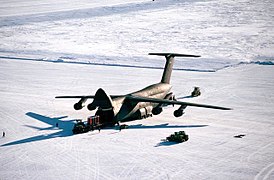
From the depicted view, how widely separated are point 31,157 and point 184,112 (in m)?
20.0

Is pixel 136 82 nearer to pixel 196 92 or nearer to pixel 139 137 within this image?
pixel 196 92

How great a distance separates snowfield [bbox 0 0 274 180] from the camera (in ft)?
126

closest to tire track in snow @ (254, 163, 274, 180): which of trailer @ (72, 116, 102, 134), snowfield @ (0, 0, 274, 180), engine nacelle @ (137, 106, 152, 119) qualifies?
snowfield @ (0, 0, 274, 180)

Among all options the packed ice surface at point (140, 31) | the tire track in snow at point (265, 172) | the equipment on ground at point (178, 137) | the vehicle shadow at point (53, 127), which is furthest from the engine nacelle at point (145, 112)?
the packed ice surface at point (140, 31)

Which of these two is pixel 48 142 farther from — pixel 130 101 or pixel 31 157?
pixel 130 101

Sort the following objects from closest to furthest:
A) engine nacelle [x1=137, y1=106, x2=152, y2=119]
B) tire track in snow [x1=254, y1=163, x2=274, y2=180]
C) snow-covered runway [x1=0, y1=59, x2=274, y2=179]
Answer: tire track in snow [x1=254, y1=163, x2=274, y2=180]
snow-covered runway [x1=0, y1=59, x2=274, y2=179]
engine nacelle [x1=137, y1=106, x2=152, y2=119]

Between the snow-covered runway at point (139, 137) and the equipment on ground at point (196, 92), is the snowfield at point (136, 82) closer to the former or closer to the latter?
the snow-covered runway at point (139, 137)

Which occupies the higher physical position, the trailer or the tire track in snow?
the trailer

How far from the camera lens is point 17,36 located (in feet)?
349

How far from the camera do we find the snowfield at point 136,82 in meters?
38.5

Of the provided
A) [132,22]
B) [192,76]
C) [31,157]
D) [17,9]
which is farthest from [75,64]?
[17,9]

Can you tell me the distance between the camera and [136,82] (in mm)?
69312

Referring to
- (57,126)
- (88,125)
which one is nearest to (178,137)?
(88,125)

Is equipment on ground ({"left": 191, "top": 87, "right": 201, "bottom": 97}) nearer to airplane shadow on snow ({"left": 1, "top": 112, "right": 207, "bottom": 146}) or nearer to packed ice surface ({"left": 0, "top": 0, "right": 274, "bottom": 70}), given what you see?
airplane shadow on snow ({"left": 1, "top": 112, "right": 207, "bottom": 146})
